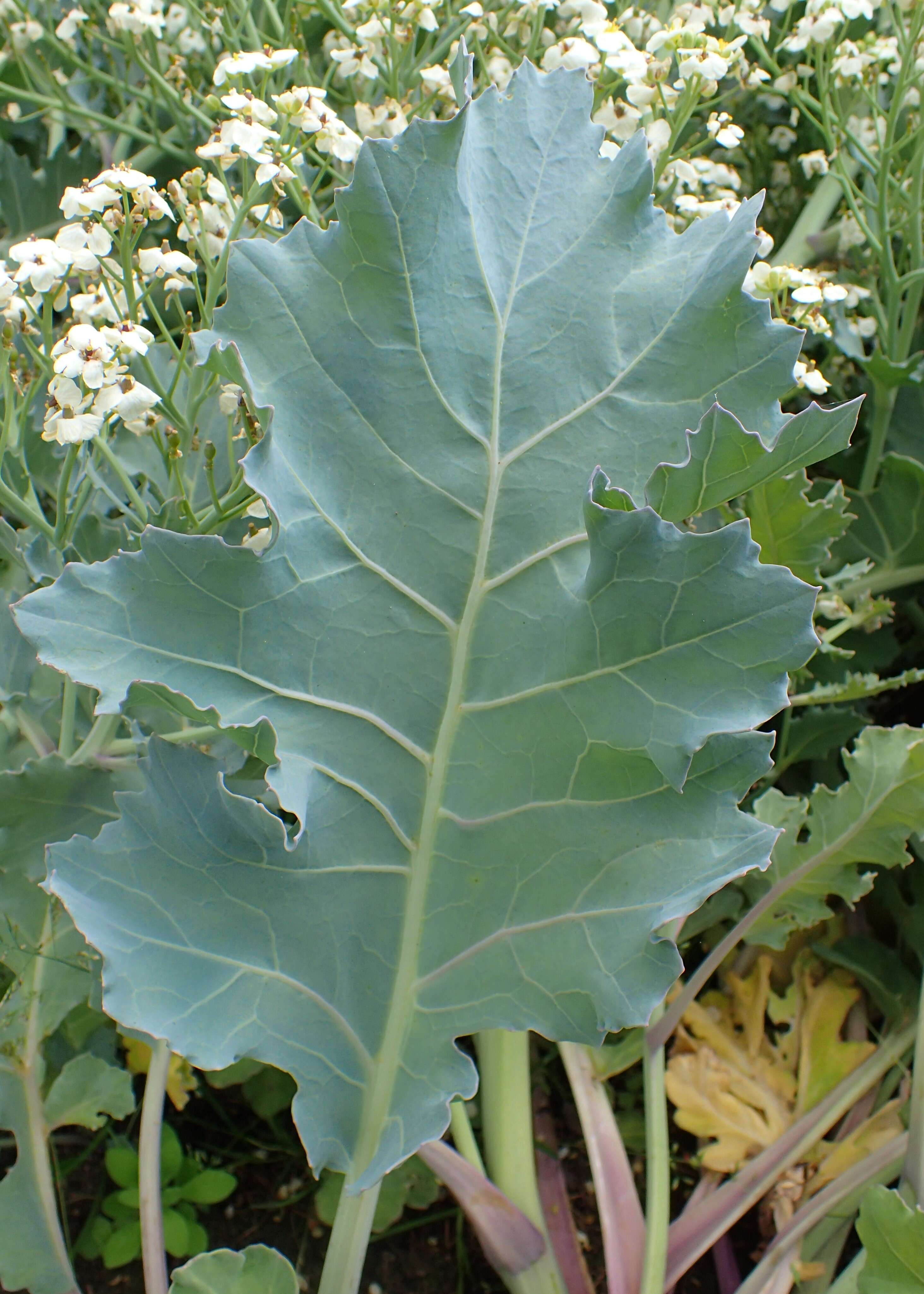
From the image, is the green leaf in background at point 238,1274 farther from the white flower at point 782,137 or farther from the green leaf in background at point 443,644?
the white flower at point 782,137

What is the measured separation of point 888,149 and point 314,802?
710 mm

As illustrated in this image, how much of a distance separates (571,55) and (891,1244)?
0.84 metres

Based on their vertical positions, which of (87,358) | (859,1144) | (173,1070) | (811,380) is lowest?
(859,1144)

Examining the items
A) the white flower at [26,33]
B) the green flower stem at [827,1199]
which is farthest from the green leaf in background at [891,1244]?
the white flower at [26,33]

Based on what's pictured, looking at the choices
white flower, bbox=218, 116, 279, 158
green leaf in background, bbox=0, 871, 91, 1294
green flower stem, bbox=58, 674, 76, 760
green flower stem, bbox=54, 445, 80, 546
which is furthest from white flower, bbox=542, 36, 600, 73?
green leaf in background, bbox=0, 871, 91, 1294

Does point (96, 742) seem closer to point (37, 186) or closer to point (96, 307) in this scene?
point (96, 307)

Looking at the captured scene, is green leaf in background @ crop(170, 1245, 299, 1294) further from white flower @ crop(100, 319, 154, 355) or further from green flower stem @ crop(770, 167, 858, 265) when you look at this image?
green flower stem @ crop(770, 167, 858, 265)

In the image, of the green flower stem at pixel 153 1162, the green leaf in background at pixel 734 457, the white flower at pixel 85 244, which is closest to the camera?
the green leaf in background at pixel 734 457

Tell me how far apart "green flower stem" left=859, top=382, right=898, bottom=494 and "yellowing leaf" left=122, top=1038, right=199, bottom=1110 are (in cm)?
84

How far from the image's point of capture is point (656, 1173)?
0.80m

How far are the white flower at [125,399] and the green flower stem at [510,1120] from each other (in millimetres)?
540

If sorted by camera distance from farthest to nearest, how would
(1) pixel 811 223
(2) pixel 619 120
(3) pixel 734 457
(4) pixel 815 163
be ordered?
(1) pixel 811 223 → (4) pixel 815 163 → (2) pixel 619 120 → (3) pixel 734 457

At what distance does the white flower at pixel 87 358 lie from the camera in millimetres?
534

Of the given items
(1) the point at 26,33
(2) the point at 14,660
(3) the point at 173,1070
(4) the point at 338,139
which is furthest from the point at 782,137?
(3) the point at 173,1070
